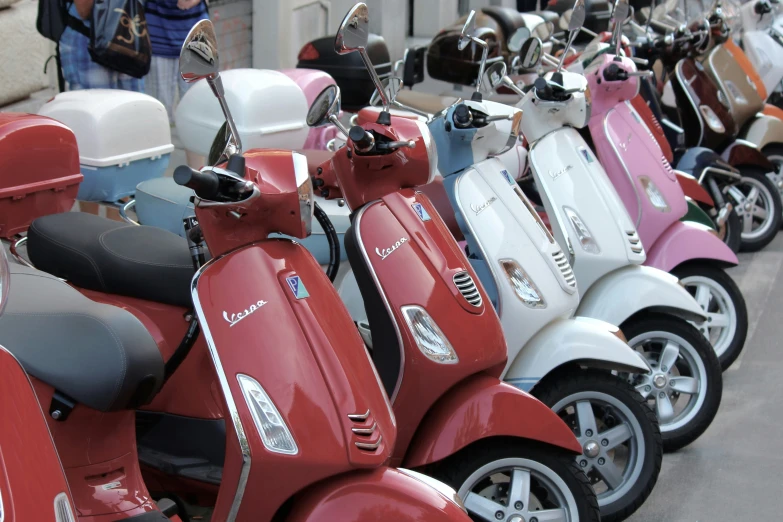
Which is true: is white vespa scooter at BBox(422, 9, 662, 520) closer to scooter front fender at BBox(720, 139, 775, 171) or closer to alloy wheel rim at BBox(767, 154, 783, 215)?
scooter front fender at BBox(720, 139, 775, 171)

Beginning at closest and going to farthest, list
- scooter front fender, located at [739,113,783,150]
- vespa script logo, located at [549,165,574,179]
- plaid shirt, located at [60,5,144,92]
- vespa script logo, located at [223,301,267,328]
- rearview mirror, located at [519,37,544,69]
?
vespa script logo, located at [223,301,267,328], vespa script logo, located at [549,165,574,179], rearview mirror, located at [519,37,544,69], plaid shirt, located at [60,5,144,92], scooter front fender, located at [739,113,783,150]

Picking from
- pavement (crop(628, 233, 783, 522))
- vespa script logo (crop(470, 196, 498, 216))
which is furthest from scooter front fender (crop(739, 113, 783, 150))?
vespa script logo (crop(470, 196, 498, 216))

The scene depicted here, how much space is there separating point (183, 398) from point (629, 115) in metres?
2.35

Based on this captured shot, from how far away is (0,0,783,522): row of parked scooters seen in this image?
2.20 metres

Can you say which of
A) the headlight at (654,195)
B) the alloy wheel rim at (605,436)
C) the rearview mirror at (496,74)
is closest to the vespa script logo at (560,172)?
the rearview mirror at (496,74)

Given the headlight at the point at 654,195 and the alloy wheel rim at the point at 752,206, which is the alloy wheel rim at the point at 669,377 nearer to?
the headlight at the point at 654,195

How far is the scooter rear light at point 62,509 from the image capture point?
5.66 ft

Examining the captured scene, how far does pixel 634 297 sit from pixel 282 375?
1.76m

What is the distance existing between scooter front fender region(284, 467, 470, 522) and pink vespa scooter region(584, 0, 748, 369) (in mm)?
2235

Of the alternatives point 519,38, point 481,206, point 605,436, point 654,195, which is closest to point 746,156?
point 654,195

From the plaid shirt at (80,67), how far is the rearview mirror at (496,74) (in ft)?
6.24

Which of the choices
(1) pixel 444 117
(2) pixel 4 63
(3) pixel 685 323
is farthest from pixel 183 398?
(2) pixel 4 63

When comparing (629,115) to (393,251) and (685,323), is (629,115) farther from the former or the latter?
(393,251)

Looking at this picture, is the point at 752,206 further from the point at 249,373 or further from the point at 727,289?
the point at 249,373
